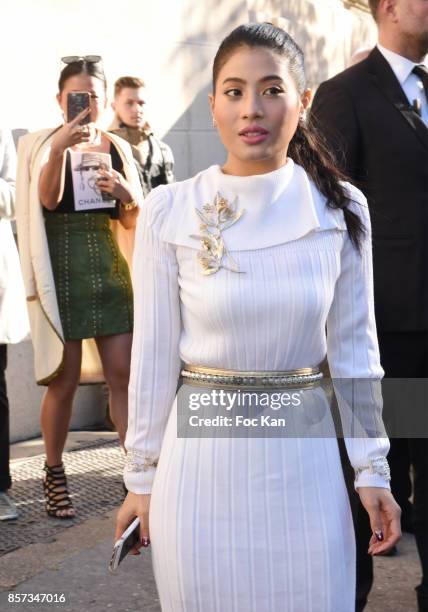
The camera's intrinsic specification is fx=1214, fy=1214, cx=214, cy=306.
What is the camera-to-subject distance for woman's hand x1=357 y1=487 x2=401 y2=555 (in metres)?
2.65

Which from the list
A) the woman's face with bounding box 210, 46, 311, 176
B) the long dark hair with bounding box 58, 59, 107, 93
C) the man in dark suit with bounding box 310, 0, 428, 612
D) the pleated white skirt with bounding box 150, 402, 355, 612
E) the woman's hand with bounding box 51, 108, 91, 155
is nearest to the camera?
the pleated white skirt with bounding box 150, 402, 355, 612

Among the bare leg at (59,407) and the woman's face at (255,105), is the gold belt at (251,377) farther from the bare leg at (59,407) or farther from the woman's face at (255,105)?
the bare leg at (59,407)

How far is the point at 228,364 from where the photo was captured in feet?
8.48

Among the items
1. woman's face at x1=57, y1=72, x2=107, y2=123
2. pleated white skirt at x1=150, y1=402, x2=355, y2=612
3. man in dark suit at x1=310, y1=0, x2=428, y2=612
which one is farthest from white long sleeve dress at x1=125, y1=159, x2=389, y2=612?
woman's face at x1=57, y1=72, x2=107, y2=123

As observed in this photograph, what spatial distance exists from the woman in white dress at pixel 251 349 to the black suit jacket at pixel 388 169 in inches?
57.1

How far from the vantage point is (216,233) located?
Result: 8.55 feet

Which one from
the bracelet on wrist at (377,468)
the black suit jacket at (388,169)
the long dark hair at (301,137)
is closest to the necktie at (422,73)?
the black suit jacket at (388,169)

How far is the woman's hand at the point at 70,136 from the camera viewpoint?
5.56m

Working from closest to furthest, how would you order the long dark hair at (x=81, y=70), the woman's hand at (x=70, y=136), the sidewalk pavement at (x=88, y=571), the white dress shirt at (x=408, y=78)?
the white dress shirt at (x=408, y=78), the sidewalk pavement at (x=88, y=571), the woman's hand at (x=70, y=136), the long dark hair at (x=81, y=70)

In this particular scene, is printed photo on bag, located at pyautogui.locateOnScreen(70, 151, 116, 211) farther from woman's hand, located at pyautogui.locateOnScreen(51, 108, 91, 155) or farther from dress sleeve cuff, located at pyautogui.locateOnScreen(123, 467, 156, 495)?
dress sleeve cuff, located at pyautogui.locateOnScreen(123, 467, 156, 495)

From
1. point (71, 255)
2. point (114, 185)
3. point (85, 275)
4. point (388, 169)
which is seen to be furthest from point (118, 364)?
point (388, 169)

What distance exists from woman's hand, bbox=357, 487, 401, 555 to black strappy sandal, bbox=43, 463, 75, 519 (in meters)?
3.19

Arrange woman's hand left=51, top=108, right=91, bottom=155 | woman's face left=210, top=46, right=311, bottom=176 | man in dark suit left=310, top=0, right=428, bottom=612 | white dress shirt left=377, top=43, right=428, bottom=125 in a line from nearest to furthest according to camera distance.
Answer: woman's face left=210, top=46, right=311, bottom=176 → man in dark suit left=310, top=0, right=428, bottom=612 → white dress shirt left=377, top=43, right=428, bottom=125 → woman's hand left=51, top=108, right=91, bottom=155

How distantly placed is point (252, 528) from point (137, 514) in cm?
28
